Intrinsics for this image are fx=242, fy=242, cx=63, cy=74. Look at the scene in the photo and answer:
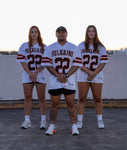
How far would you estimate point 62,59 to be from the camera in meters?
4.20

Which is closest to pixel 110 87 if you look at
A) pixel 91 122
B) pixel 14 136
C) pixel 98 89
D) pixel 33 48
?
pixel 91 122

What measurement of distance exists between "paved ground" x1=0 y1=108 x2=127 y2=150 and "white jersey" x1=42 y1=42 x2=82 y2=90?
0.91 meters

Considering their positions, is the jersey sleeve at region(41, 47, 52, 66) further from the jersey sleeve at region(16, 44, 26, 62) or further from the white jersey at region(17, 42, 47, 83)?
the jersey sleeve at region(16, 44, 26, 62)

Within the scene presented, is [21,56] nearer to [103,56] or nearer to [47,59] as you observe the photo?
[47,59]

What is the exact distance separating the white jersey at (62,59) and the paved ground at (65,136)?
2.97 ft

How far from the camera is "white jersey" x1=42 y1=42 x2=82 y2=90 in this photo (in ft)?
13.8

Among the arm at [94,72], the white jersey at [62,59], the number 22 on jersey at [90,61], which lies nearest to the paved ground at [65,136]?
the white jersey at [62,59]

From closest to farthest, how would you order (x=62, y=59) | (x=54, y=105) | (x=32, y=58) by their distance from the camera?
(x=62, y=59) < (x=54, y=105) < (x=32, y=58)

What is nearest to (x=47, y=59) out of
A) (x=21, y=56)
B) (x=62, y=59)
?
(x=62, y=59)

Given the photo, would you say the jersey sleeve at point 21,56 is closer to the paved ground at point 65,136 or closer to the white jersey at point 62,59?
the white jersey at point 62,59

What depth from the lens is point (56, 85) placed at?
13.8 ft

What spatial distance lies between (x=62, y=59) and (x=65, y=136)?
4.45ft

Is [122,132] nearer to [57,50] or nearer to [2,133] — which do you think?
[57,50]

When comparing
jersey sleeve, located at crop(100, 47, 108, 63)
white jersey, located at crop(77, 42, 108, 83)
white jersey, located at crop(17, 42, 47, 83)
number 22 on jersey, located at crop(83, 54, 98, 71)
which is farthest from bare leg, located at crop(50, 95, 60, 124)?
jersey sleeve, located at crop(100, 47, 108, 63)
